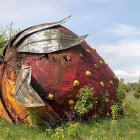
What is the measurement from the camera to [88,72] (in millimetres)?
10195

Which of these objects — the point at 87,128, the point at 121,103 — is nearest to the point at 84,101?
the point at 87,128

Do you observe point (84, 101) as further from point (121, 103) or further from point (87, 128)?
point (121, 103)

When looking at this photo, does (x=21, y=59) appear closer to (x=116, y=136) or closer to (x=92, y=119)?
(x=92, y=119)

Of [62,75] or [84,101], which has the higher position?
[62,75]

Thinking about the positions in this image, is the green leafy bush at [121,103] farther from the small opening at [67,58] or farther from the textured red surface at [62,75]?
the small opening at [67,58]

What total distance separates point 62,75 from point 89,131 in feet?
4.93

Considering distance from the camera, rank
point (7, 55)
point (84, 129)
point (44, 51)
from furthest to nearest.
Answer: point (7, 55), point (44, 51), point (84, 129)

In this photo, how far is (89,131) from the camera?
30.5 feet

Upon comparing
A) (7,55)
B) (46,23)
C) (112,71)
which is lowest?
(112,71)

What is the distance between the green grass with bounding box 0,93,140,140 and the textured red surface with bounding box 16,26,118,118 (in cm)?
60

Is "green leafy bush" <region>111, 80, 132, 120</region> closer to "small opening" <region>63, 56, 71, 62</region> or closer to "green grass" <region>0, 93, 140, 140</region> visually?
"green grass" <region>0, 93, 140, 140</region>

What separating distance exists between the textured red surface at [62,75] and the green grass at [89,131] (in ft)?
1.98

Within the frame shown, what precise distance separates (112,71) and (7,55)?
2.97 meters

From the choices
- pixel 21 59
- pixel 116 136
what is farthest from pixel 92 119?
pixel 21 59
